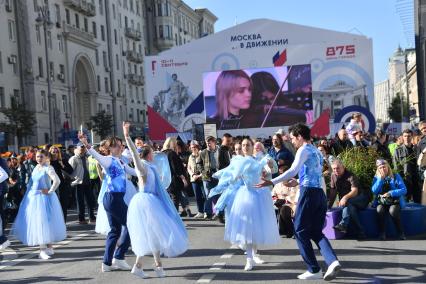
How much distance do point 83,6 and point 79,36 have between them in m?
3.47

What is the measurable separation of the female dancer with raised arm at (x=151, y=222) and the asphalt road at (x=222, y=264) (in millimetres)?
424

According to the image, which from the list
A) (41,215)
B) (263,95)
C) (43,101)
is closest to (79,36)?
(43,101)

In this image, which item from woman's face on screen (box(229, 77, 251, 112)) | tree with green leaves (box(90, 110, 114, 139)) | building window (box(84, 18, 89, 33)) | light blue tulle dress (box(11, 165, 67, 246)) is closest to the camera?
light blue tulle dress (box(11, 165, 67, 246))

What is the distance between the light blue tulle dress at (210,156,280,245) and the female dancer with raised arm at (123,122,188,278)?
86 centimetres

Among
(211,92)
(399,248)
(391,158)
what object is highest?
(211,92)

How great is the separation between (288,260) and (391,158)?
6909 millimetres

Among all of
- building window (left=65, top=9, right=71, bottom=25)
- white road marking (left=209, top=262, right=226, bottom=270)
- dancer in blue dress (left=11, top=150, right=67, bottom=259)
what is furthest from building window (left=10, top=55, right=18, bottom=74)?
white road marking (left=209, top=262, right=226, bottom=270)

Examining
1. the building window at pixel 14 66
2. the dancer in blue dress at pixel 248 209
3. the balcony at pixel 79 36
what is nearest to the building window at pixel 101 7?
the balcony at pixel 79 36

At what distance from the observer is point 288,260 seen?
8.96 m

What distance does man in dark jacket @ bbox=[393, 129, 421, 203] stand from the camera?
44.6ft

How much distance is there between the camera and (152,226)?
775cm

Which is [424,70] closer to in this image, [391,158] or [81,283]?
[391,158]

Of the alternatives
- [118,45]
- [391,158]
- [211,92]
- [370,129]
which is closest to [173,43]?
[118,45]

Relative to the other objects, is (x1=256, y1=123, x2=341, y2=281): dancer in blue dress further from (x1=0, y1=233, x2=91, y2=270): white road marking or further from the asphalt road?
(x1=0, y1=233, x2=91, y2=270): white road marking
